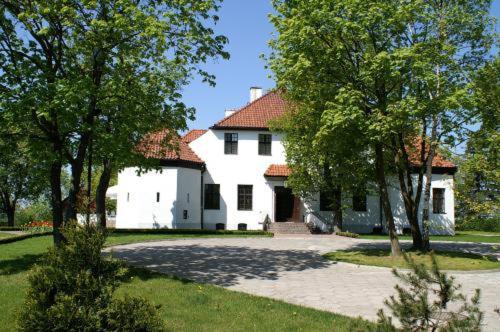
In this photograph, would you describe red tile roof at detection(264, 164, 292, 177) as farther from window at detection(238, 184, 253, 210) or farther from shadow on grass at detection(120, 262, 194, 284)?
shadow on grass at detection(120, 262, 194, 284)

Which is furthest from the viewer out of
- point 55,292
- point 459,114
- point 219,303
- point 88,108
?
point 459,114

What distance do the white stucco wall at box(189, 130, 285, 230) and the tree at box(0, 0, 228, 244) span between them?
19.9m

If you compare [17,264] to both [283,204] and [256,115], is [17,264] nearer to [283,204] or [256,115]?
[283,204]

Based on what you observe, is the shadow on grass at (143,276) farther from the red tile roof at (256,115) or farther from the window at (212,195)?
the red tile roof at (256,115)

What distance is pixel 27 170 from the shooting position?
43.3 meters

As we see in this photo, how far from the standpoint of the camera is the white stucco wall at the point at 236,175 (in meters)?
34.2

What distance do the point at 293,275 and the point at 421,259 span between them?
5.90m

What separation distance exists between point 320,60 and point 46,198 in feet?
146

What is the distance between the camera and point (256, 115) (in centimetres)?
3578

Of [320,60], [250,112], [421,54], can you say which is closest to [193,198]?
[250,112]

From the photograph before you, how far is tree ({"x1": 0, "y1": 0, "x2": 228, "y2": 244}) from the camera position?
36.9ft

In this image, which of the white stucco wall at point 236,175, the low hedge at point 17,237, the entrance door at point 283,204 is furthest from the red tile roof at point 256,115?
the low hedge at point 17,237

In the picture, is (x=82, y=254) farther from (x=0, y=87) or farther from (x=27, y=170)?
(x=27, y=170)

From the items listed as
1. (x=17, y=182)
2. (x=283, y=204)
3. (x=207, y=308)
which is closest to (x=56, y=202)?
(x=207, y=308)
